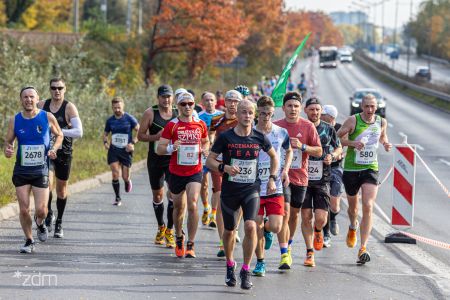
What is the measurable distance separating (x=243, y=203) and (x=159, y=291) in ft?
4.08

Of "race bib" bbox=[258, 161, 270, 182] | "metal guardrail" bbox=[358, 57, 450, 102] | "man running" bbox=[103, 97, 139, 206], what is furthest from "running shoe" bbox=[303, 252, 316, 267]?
"metal guardrail" bbox=[358, 57, 450, 102]

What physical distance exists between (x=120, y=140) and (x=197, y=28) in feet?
92.9

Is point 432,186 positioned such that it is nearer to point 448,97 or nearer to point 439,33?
point 448,97

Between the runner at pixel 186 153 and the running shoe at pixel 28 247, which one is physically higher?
the runner at pixel 186 153

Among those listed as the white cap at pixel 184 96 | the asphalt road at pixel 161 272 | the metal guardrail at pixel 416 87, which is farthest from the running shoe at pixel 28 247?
the metal guardrail at pixel 416 87

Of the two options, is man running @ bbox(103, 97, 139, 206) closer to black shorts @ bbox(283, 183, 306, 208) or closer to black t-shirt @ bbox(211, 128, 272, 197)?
black shorts @ bbox(283, 183, 306, 208)

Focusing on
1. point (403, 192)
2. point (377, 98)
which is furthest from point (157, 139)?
point (377, 98)

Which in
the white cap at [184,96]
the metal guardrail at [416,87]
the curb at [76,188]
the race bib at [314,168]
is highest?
the white cap at [184,96]

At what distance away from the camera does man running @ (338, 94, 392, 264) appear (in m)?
12.0

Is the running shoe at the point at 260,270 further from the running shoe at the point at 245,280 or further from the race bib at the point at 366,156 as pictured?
the race bib at the point at 366,156

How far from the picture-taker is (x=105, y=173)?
21.6 metres

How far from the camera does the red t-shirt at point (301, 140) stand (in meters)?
11.3

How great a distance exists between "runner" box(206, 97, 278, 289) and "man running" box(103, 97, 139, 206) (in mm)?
6857

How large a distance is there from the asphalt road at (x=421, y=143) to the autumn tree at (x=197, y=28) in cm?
807
